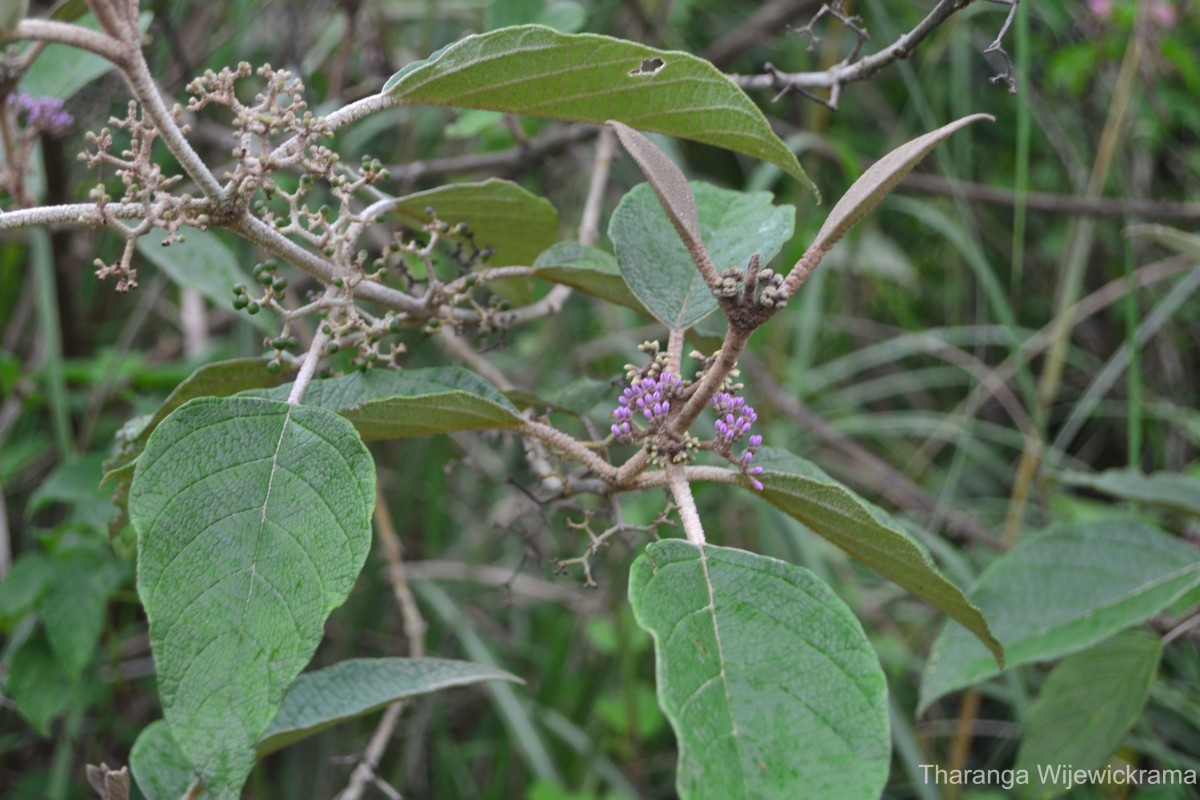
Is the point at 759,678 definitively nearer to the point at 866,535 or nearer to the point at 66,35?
the point at 866,535

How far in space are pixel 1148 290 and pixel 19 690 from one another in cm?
247

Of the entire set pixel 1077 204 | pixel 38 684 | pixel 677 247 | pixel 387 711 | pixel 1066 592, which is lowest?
pixel 387 711

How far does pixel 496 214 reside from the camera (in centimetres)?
90

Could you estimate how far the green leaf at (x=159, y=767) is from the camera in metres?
0.80

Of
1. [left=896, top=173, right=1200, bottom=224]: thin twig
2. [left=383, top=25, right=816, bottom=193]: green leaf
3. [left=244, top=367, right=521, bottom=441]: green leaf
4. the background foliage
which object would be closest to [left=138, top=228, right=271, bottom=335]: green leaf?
the background foliage

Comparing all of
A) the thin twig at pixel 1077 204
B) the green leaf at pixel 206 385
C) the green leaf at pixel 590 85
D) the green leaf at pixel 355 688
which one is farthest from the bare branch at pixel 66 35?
the thin twig at pixel 1077 204

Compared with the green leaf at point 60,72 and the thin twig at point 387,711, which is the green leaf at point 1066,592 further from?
the green leaf at point 60,72

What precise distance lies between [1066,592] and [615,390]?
0.52 meters

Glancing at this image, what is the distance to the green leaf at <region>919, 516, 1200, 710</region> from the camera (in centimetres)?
94

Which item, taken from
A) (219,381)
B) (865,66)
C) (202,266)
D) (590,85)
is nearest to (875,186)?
(590,85)

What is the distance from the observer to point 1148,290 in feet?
7.84

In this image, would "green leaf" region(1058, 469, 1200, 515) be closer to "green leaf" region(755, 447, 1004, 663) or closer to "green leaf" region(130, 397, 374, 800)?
"green leaf" region(755, 447, 1004, 663)

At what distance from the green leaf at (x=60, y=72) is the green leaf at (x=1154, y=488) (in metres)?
1.29

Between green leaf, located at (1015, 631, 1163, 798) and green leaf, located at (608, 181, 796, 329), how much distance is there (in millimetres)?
628
